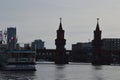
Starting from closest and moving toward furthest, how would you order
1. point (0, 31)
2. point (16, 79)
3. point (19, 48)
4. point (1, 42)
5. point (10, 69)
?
point (16, 79) < point (10, 69) < point (19, 48) < point (0, 31) < point (1, 42)

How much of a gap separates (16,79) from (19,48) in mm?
47573

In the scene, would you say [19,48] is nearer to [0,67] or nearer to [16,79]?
[0,67]

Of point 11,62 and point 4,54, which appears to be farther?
point 4,54

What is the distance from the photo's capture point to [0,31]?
157 metres

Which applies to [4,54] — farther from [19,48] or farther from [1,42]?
[1,42]

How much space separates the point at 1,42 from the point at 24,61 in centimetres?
3829

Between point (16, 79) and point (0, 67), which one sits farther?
point (0, 67)

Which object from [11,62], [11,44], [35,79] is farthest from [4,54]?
[35,79]

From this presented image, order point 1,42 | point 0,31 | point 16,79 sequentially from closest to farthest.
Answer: point 16,79, point 0,31, point 1,42

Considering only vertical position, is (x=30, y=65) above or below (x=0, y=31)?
below

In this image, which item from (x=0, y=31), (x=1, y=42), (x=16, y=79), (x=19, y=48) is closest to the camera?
(x=16, y=79)

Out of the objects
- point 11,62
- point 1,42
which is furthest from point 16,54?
point 1,42

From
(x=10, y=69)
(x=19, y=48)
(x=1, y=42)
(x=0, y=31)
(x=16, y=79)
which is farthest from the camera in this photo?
(x=1, y=42)

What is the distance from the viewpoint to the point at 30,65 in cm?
13300
